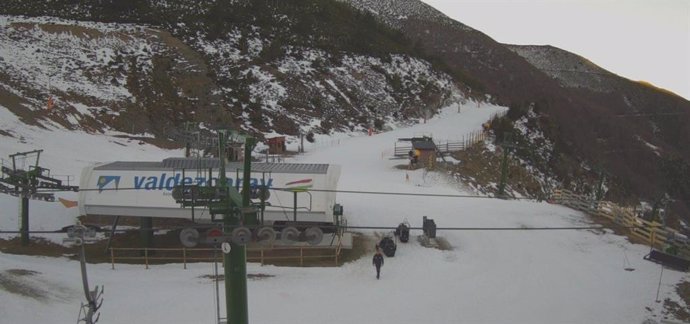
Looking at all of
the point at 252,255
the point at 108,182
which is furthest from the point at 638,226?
the point at 108,182

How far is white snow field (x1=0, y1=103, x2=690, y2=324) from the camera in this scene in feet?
50.7

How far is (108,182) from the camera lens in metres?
20.3

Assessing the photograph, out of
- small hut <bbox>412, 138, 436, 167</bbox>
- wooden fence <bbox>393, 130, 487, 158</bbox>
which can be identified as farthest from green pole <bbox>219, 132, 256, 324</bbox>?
wooden fence <bbox>393, 130, 487, 158</bbox>

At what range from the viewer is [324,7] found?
93562 mm

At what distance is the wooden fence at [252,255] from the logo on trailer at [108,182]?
2571 millimetres

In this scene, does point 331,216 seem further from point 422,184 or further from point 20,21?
point 20,21

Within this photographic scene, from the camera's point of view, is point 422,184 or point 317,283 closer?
point 317,283

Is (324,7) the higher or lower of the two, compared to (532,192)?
higher

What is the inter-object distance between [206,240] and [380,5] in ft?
542

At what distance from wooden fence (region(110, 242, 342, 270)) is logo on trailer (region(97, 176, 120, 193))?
257 cm

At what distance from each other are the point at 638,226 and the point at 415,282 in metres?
13.5

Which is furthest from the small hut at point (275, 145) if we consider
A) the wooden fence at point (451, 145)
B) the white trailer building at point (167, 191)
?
the white trailer building at point (167, 191)

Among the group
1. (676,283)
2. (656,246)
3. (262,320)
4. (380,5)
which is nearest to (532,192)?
(656,246)

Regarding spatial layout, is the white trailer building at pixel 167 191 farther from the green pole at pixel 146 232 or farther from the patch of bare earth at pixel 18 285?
the patch of bare earth at pixel 18 285
